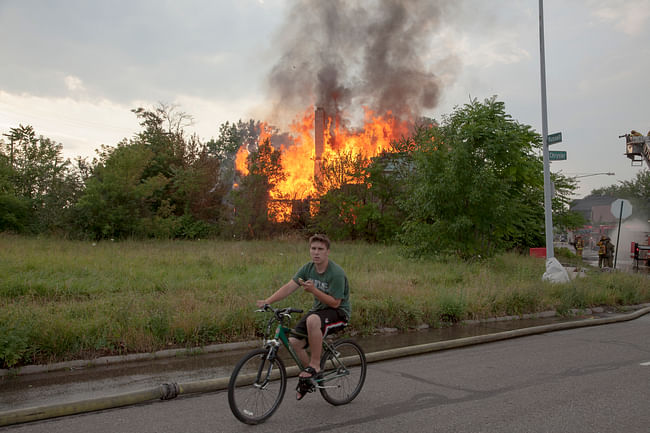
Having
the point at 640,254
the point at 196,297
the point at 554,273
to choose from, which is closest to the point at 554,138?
the point at 554,273

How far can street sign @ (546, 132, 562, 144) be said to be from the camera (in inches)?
603

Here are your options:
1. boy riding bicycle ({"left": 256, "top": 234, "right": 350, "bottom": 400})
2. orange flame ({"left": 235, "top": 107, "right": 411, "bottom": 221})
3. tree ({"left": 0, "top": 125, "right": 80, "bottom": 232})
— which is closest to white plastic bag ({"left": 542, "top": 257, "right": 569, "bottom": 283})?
boy riding bicycle ({"left": 256, "top": 234, "right": 350, "bottom": 400})

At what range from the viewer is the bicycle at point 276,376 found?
15.4 feet

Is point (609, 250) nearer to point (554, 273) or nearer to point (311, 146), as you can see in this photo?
point (554, 273)

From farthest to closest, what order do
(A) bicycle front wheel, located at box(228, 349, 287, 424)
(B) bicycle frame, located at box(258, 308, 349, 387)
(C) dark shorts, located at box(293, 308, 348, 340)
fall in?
(C) dark shorts, located at box(293, 308, 348, 340)
(B) bicycle frame, located at box(258, 308, 349, 387)
(A) bicycle front wheel, located at box(228, 349, 287, 424)

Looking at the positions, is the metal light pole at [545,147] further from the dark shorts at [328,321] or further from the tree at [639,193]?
the tree at [639,193]

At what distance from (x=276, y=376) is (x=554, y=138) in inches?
539

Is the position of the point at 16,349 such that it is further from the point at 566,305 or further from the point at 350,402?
the point at 566,305

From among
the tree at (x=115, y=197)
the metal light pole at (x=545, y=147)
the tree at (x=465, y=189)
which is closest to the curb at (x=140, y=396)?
the metal light pole at (x=545, y=147)

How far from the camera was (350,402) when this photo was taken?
5.58 m

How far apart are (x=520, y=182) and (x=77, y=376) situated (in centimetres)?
2286

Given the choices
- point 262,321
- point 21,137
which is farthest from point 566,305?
point 21,137

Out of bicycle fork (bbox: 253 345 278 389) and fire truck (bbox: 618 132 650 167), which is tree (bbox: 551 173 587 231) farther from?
bicycle fork (bbox: 253 345 278 389)

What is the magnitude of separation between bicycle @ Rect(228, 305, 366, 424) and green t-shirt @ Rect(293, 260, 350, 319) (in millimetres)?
350
